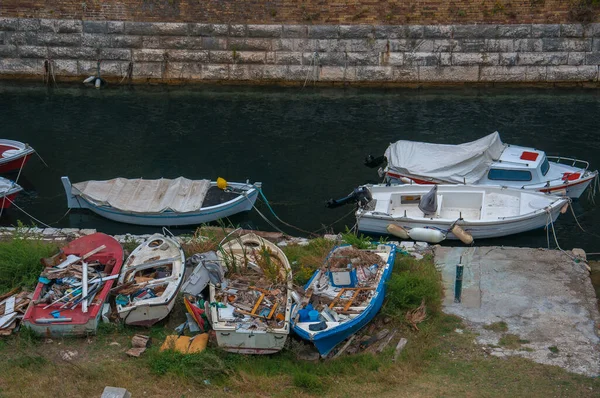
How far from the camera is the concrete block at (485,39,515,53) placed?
94.7 feet

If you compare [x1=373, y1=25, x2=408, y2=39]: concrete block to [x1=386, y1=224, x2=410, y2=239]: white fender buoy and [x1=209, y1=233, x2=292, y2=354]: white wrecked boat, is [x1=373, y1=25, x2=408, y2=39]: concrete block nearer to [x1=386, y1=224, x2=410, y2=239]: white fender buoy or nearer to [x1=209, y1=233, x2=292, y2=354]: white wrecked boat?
[x1=386, y1=224, x2=410, y2=239]: white fender buoy

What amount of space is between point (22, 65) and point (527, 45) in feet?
65.5

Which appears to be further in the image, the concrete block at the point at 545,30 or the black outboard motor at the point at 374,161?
the concrete block at the point at 545,30

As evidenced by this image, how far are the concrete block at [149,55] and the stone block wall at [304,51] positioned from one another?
0.13ft

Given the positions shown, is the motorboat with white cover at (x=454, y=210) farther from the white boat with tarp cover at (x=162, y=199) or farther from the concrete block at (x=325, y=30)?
the concrete block at (x=325, y=30)

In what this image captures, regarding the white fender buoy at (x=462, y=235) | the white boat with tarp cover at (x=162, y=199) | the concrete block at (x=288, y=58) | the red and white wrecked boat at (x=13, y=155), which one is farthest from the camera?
the concrete block at (x=288, y=58)

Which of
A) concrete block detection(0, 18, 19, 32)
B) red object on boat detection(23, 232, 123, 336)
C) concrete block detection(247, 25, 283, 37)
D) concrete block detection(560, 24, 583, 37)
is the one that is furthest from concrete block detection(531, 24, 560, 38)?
red object on boat detection(23, 232, 123, 336)

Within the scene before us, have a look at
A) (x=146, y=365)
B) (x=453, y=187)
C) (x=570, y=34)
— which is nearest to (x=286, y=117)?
(x=453, y=187)

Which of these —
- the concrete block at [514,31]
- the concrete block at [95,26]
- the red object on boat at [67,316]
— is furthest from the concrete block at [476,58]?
the red object on boat at [67,316]

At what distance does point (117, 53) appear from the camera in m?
29.9

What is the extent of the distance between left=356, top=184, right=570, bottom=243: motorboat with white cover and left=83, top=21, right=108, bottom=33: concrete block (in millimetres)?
15090

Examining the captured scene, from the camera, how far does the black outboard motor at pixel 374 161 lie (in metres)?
22.4

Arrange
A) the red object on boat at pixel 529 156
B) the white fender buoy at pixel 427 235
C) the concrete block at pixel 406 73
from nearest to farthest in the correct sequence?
the white fender buoy at pixel 427 235 < the red object on boat at pixel 529 156 < the concrete block at pixel 406 73

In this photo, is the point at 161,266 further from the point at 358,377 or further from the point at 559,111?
the point at 559,111
